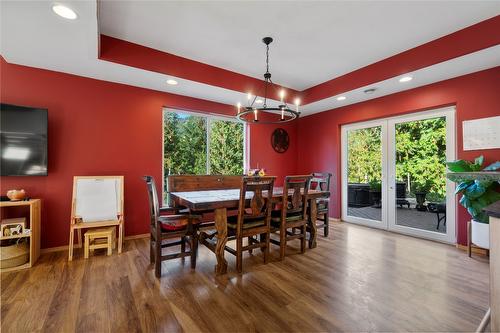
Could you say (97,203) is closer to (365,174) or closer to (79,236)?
(79,236)

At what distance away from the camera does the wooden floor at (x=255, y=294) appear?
1.67 meters

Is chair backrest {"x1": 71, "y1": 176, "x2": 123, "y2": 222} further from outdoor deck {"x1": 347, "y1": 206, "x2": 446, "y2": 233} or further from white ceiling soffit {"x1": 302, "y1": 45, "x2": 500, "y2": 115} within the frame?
outdoor deck {"x1": 347, "y1": 206, "x2": 446, "y2": 233}

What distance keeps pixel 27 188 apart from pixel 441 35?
216 inches

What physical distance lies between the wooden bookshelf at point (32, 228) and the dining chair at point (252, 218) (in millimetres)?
2237

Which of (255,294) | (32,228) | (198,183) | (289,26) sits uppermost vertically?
(289,26)

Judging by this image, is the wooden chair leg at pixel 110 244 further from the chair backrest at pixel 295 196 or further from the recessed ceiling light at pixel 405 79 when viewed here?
the recessed ceiling light at pixel 405 79

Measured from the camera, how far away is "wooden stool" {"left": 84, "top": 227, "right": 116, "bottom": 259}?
280cm

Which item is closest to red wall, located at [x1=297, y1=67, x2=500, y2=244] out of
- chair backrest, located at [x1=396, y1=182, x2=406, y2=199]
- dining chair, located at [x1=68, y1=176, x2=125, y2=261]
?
chair backrest, located at [x1=396, y1=182, x2=406, y2=199]

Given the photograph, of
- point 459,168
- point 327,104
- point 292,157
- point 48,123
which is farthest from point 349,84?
point 48,123

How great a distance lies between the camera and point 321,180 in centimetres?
401

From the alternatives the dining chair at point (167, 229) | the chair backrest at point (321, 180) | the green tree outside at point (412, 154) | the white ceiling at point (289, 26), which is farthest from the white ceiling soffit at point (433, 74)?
the dining chair at point (167, 229)

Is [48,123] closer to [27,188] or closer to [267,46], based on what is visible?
[27,188]

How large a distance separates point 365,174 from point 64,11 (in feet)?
16.2

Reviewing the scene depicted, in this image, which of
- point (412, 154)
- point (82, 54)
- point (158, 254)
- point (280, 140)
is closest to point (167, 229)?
point (158, 254)
